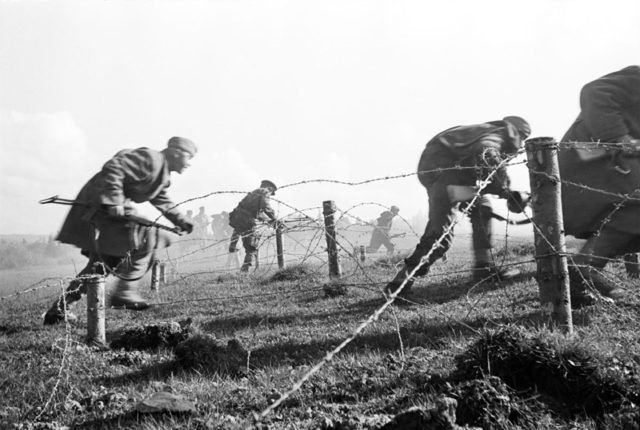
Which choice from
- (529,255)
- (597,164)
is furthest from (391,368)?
(529,255)

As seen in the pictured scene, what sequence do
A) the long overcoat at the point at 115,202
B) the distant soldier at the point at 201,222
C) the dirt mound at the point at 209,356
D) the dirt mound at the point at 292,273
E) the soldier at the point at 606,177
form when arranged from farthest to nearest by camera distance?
the distant soldier at the point at 201,222
the dirt mound at the point at 292,273
the long overcoat at the point at 115,202
the soldier at the point at 606,177
the dirt mound at the point at 209,356

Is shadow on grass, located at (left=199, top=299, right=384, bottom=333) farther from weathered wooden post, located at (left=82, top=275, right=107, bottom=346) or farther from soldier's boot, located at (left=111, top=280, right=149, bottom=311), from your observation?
soldier's boot, located at (left=111, top=280, right=149, bottom=311)

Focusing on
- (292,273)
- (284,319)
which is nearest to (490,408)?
(284,319)

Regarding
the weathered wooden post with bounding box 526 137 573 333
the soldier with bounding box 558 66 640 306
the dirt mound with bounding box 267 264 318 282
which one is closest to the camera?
the weathered wooden post with bounding box 526 137 573 333

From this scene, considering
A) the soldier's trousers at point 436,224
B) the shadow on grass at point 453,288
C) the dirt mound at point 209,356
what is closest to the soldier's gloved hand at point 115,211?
the dirt mound at point 209,356

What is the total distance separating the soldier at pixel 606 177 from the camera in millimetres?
4035

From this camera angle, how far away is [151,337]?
3881 mm

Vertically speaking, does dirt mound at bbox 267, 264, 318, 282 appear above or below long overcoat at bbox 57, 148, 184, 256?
below

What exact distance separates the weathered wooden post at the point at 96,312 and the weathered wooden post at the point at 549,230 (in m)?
3.21

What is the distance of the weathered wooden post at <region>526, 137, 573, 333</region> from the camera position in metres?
2.68

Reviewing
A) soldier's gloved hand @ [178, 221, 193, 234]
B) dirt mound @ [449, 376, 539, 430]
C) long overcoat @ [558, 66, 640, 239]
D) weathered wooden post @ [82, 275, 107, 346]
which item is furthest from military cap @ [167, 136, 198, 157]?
dirt mound @ [449, 376, 539, 430]

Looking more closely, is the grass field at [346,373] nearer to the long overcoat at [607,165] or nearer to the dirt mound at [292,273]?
the long overcoat at [607,165]

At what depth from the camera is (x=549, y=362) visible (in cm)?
215

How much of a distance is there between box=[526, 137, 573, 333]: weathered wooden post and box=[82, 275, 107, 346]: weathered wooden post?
10.5ft
